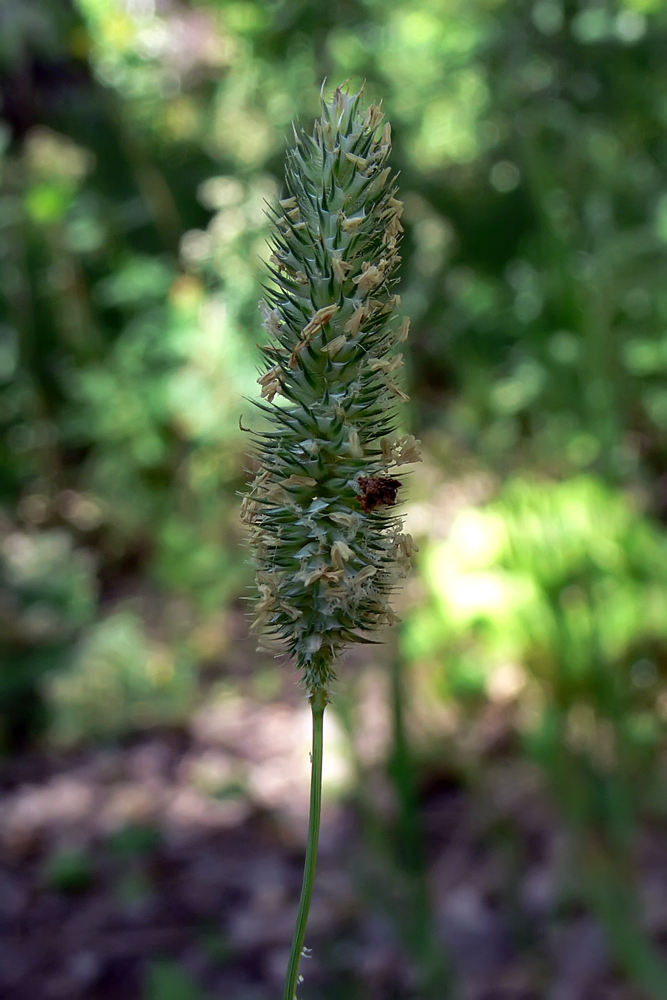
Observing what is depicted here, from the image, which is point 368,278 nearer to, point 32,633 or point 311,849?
point 311,849

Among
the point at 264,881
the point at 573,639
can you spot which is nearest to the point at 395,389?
the point at 573,639

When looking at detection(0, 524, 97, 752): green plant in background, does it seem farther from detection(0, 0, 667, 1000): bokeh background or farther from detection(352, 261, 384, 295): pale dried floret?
detection(352, 261, 384, 295): pale dried floret

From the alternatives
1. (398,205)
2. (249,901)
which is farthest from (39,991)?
(398,205)

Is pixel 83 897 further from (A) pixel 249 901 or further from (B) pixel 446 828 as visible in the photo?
(B) pixel 446 828

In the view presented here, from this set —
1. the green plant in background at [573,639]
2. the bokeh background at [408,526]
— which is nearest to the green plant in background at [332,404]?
the bokeh background at [408,526]

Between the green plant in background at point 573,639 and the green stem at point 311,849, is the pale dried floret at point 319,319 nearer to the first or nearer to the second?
the green stem at point 311,849

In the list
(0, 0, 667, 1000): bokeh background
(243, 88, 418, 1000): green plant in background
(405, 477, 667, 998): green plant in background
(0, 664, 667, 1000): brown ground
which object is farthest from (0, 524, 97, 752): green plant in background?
(243, 88, 418, 1000): green plant in background
